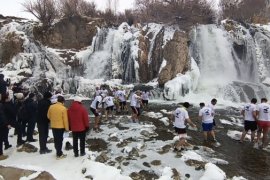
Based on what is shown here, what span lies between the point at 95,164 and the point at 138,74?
19025 mm

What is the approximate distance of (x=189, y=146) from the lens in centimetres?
1058

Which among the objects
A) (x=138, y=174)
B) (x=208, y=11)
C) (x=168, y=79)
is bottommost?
(x=138, y=174)

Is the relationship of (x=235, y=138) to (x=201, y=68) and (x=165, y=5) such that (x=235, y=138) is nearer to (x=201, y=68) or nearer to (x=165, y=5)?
(x=201, y=68)

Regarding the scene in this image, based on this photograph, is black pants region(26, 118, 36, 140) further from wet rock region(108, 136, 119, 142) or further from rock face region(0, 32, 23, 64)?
rock face region(0, 32, 23, 64)

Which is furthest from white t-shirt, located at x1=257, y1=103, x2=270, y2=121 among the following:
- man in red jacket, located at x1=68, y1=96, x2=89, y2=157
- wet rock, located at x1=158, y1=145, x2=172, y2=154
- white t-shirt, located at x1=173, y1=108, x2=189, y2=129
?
man in red jacket, located at x1=68, y1=96, x2=89, y2=157

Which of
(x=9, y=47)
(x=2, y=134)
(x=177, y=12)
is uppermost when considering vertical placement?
(x=177, y=12)

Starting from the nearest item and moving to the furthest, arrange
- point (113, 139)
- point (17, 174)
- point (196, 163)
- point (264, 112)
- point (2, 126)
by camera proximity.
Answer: point (17, 174) < point (196, 163) < point (2, 126) < point (264, 112) < point (113, 139)

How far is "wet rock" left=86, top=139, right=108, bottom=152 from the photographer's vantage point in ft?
34.7

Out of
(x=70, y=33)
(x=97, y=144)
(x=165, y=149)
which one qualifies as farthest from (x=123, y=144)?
(x=70, y=33)

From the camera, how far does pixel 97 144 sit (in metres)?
11.2

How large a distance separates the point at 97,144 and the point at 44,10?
2499 centimetres

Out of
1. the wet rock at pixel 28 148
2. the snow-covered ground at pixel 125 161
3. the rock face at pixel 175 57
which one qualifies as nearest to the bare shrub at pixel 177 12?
the rock face at pixel 175 57

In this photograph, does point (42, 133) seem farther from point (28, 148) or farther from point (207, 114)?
point (207, 114)

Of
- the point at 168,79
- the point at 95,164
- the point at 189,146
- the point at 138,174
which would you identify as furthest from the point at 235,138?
the point at 168,79
